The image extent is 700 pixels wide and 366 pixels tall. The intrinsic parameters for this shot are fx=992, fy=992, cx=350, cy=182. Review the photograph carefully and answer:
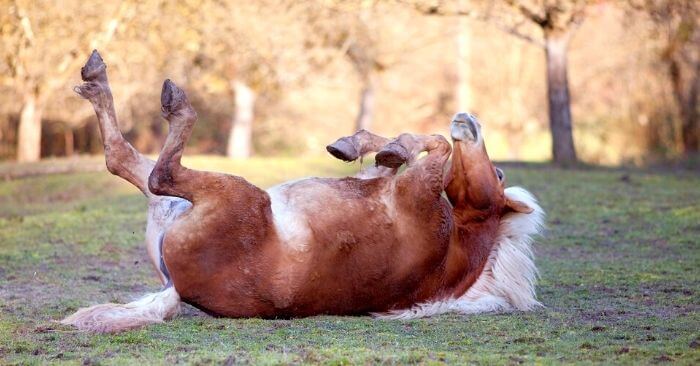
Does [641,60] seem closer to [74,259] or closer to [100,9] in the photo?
[100,9]

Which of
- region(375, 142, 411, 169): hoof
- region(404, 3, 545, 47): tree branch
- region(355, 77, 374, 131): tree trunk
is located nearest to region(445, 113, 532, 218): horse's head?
region(375, 142, 411, 169): hoof

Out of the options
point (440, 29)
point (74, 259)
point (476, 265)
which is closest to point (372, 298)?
point (476, 265)

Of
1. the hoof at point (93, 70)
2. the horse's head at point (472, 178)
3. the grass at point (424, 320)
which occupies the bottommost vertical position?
the grass at point (424, 320)

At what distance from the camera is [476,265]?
562 cm

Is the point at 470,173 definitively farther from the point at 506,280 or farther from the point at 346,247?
the point at 346,247

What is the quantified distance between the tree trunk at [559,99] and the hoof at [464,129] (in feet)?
33.7


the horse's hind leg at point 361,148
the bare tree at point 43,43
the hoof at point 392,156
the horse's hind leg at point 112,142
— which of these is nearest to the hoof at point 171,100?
the horse's hind leg at point 112,142

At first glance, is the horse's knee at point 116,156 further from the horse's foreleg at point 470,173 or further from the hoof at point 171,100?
the horse's foreleg at point 470,173

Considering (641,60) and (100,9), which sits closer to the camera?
(100,9)

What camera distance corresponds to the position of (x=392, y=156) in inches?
213

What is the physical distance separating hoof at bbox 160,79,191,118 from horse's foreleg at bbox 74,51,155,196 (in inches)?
20.2

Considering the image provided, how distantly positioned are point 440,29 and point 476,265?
75.5 ft

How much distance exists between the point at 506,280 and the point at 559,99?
34.8 feet

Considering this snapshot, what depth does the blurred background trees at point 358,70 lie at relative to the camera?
641 inches
